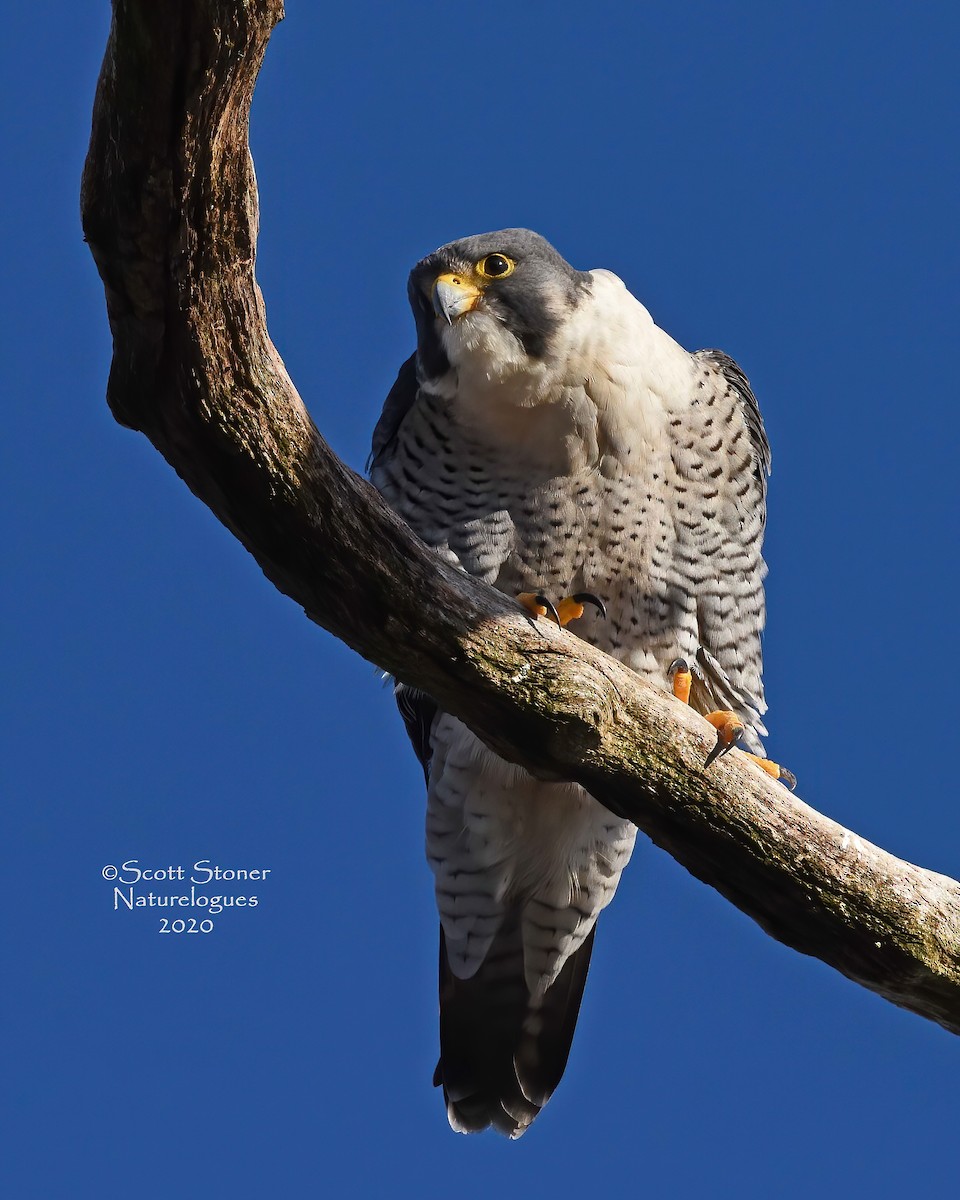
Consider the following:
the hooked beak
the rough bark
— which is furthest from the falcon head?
the rough bark

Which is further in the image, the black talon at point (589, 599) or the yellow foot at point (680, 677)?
the yellow foot at point (680, 677)

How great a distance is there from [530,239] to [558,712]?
75.2 inches

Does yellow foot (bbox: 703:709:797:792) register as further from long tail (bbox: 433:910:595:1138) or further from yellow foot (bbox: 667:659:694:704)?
long tail (bbox: 433:910:595:1138)

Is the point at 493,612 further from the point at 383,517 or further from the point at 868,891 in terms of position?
the point at 868,891

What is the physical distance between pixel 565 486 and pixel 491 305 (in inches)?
26.9

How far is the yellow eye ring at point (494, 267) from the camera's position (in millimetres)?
4770

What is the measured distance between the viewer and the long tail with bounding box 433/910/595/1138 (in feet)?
17.6

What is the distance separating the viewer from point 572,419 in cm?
466

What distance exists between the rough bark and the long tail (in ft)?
5.27

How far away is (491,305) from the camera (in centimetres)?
473

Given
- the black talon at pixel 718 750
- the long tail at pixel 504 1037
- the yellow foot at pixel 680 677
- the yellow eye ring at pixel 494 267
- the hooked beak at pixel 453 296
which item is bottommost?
the long tail at pixel 504 1037

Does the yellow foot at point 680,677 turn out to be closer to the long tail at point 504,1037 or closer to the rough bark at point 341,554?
the rough bark at point 341,554

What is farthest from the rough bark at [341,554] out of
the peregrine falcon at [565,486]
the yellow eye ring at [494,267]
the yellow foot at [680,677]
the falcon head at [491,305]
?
the yellow eye ring at [494,267]

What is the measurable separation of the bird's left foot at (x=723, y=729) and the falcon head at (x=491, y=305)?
48.9 inches
